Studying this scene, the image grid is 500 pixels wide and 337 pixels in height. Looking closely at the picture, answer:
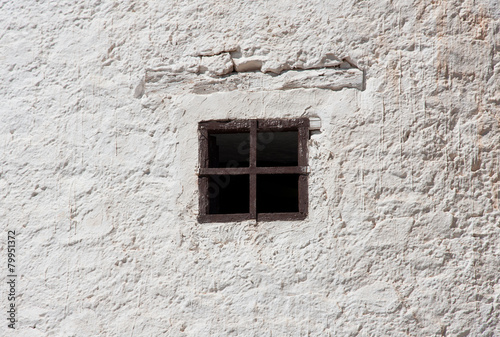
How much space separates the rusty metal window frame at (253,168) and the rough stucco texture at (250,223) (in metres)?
0.03

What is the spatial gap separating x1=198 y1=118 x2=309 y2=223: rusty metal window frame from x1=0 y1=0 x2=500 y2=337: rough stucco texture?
3cm

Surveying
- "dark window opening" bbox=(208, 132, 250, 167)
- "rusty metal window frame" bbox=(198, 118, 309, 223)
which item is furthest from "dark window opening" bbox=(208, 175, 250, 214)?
"rusty metal window frame" bbox=(198, 118, 309, 223)

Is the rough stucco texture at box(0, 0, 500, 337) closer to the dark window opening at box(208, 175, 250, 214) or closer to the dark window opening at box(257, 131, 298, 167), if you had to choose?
the dark window opening at box(257, 131, 298, 167)

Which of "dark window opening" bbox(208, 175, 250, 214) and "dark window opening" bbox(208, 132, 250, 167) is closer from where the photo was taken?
"dark window opening" bbox(208, 132, 250, 167)

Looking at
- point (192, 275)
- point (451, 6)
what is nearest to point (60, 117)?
point (192, 275)

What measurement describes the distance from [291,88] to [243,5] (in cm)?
40

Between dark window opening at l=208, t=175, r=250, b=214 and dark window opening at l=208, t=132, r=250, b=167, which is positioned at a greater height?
dark window opening at l=208, t=132, r=250, b=167

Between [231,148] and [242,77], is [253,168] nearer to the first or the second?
[242,77]

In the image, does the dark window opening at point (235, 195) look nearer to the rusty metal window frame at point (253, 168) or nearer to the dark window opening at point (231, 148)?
the dark window opening at point (231, 148)

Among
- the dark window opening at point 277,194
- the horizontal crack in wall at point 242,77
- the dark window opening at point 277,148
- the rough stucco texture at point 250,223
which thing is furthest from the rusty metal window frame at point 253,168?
the dark window opening at point 277,194

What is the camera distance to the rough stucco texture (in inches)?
79.7

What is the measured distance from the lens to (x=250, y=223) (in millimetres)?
2117

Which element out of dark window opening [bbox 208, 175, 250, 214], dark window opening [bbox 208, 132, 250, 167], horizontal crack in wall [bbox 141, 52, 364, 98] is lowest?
dark window opening [bbox 208, 175, 250, 214]

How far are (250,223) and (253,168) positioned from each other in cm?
21
